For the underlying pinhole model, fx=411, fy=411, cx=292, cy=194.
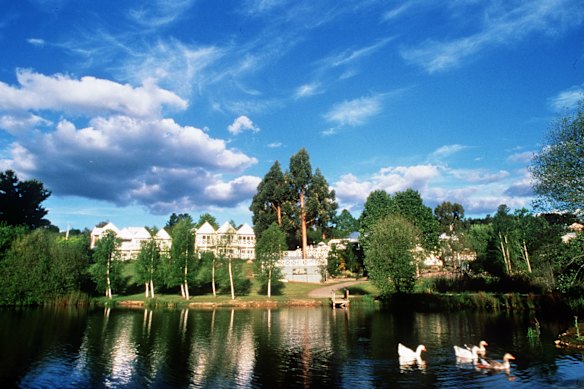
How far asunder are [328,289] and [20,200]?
68.6 metres

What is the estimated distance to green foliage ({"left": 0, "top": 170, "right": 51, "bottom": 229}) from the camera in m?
86.4

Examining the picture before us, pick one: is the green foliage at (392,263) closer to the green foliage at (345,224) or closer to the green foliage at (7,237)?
the green foliage at (7,237)

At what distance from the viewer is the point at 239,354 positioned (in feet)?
91.5

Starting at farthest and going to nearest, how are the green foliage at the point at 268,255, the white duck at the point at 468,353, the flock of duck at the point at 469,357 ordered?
the green foliage at the point at 268,255
the white duck at the point at 468,353
the flock of duck at the point at 469,357

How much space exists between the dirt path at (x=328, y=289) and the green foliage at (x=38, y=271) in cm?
3754

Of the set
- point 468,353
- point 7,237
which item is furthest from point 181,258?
point 468,353

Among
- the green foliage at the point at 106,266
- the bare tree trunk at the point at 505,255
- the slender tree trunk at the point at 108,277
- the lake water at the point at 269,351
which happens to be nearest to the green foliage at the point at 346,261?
the bare tree trunk at the point at 505,255

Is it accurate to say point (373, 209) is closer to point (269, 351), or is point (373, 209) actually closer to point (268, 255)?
point (268, 255)

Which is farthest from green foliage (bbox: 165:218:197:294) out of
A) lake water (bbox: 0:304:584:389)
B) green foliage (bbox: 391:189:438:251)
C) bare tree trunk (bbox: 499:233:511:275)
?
bare tree trunk (bbox: 499:233:511:275)

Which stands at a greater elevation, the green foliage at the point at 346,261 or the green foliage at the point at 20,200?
the green foliage at the point at 20,200

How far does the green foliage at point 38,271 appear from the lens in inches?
2311

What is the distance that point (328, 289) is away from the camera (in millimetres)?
72562

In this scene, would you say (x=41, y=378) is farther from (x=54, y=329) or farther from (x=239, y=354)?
(x=54, y=329)

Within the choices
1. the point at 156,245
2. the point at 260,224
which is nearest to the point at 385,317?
the point at 156,245
